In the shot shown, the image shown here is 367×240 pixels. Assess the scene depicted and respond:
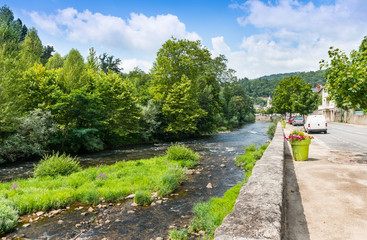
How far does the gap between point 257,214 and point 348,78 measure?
25.4ft

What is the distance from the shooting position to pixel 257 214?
119 inches

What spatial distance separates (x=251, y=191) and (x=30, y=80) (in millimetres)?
23082

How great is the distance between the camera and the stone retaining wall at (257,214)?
8.20ft

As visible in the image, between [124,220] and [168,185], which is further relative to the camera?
[168,185]

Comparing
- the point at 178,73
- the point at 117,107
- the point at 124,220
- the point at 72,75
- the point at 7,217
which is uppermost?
the point at 178,73

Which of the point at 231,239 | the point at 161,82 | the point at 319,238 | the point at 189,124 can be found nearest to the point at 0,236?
the point at 231,239

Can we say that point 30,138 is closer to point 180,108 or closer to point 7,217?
point 7,217

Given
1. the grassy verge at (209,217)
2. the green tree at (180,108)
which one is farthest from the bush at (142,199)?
the green tree at (180,108)

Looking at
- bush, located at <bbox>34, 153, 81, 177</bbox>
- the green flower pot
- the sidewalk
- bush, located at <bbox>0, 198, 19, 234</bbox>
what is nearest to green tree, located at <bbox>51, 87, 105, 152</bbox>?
bush, located at <bbox>34, 153, 81, 177</bbox>

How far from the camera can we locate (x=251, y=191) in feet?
13.2

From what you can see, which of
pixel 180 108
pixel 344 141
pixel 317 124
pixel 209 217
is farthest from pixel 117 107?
pixel 209 217

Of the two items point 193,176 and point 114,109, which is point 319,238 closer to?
point 193,176

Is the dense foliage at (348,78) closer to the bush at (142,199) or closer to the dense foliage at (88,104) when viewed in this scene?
the bush at (142,199)

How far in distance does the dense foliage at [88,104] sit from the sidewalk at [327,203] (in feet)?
59.1
